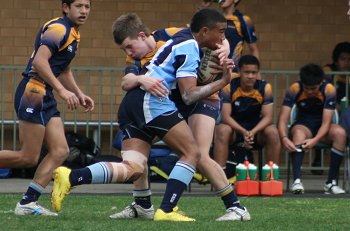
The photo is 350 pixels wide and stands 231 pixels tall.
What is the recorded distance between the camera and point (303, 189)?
13.5 m

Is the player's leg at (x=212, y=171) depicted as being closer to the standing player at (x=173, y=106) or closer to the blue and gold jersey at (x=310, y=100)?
the standing player at (x=173, y=106)

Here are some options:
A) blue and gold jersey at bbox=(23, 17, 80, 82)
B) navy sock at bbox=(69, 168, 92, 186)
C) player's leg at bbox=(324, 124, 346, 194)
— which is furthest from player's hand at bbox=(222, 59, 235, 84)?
player's leg at bbox=(324, 124, 346, 194)

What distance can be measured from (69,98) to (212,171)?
1.23m

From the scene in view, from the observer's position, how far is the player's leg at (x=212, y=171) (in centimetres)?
952

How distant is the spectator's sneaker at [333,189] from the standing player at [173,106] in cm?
441

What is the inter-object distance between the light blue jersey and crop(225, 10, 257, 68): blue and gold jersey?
4551 millimetres

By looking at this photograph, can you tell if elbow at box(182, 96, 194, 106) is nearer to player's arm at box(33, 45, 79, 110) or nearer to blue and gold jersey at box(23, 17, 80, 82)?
player's arm at box(33, 45, 79, 110)

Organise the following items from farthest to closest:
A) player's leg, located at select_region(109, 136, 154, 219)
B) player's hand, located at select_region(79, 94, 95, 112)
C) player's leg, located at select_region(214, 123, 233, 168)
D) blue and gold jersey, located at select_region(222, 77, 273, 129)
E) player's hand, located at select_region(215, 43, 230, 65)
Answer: blue and gold jersey, located at select_region(222, 77, 273, 129)
player's leg, located at select_region(214, 123, 233, 168)
player's hand, located at select_region(79, 94, 95, 112)
player's leg, located at select_region(109, 136, 154, 219)
player's hand, located at select_region(215, 43, 230, 65)

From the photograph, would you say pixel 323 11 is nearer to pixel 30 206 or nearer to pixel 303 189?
pixel 303 189

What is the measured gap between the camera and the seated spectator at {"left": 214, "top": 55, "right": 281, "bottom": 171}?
535 inches

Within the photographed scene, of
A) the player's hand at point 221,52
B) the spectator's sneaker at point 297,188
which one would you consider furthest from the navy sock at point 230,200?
the spectator's sneaker at point 297,188

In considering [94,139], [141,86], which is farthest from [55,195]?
[94,139]

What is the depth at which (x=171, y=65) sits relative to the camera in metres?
9.33

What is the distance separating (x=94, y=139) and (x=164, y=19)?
1.81 meters
